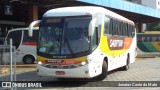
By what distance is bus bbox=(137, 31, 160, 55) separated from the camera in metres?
42.9

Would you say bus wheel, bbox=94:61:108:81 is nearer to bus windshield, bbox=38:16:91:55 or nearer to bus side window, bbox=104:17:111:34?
bus side window, bbox=104:17:111:34

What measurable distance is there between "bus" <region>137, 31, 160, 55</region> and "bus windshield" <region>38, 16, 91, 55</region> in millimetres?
28963

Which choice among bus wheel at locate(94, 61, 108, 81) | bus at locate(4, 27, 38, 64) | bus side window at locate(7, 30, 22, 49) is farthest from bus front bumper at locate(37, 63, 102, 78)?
bus side window at locate(7, 30, 22, 49)

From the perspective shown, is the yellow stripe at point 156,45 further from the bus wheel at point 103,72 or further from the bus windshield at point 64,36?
the bus windshield at point 64,36

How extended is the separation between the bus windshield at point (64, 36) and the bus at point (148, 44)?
2896cm

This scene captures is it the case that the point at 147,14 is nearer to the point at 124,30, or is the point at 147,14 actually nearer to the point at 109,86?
the point at 124,30

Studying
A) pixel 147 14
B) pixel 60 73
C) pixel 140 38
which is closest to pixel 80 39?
pixel 60 73

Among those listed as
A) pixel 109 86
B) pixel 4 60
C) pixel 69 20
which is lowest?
pixel 109 86

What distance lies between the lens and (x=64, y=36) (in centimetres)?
1353

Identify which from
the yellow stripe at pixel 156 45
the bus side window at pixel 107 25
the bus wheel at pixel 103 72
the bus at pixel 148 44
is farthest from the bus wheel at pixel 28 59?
the yellow stripe at pixel 156 45

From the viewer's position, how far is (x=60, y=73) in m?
13.1

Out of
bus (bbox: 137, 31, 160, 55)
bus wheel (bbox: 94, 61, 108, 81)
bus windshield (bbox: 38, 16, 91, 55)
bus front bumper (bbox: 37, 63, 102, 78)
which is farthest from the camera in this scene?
bus (bbox: 137, 31, 160, 55)

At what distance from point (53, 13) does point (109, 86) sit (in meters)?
3.49

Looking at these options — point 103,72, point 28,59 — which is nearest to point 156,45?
point 28,59
